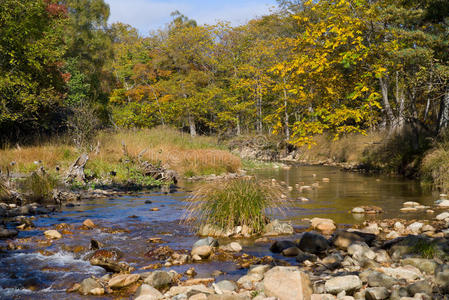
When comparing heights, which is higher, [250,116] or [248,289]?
[250,116]

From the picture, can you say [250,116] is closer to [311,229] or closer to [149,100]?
[149,100]

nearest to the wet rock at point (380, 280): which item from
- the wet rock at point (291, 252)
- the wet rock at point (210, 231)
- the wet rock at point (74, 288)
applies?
the wet rock at point (291, 252)

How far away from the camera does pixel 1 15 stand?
1888cm

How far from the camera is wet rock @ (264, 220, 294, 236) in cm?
792

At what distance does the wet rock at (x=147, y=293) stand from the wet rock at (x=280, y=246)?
254 cm

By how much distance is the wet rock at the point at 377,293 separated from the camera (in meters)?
4.39

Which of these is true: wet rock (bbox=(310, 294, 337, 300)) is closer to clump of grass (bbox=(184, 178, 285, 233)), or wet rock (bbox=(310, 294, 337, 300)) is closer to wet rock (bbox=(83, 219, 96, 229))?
clump of grass (bbox=(184, 178, 285, 233))

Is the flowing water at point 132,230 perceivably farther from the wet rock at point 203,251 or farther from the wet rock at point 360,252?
the wet rock at point 360,252

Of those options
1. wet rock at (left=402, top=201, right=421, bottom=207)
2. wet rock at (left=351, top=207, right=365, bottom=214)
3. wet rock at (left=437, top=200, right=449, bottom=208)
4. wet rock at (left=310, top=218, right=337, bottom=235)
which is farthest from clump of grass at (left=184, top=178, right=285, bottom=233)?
wet rock at (left=437, top=200, right=449, bottom=208)

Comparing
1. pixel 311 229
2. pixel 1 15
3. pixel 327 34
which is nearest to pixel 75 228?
pixel 311 229

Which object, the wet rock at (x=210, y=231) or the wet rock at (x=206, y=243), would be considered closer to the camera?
the wet rock at (x=206, y=243)

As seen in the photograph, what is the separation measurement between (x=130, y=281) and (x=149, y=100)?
113 ft

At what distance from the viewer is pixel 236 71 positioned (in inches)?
1384

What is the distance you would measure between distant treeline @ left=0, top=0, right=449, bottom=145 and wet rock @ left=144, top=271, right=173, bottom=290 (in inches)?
399
